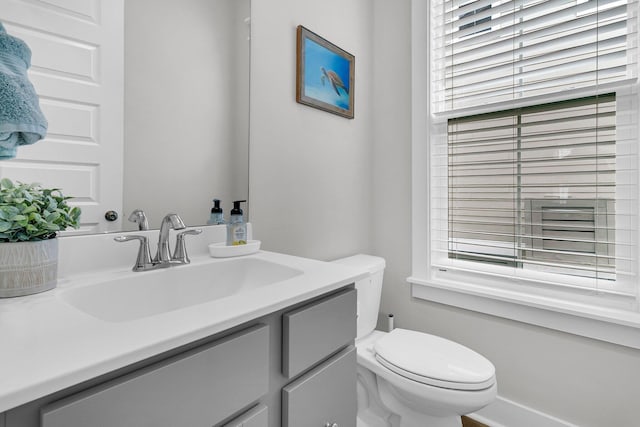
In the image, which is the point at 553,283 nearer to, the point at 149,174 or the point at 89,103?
the point at 149,174

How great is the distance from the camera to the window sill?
1.17 metres

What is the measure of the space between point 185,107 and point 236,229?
414mm

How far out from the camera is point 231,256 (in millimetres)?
1003

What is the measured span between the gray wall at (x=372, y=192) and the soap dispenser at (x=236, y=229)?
189mm

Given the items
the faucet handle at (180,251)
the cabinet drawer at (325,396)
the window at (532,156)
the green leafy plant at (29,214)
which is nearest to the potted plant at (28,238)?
the green leafy plant at (29,214)

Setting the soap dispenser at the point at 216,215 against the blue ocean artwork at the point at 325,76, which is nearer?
the soap dispenser at the point at 216,215

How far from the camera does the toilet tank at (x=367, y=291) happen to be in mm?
1407

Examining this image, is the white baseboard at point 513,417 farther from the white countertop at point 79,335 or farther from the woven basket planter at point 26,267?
the woven basket planter at point 26,267

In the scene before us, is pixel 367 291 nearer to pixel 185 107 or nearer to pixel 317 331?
pixel 317 331

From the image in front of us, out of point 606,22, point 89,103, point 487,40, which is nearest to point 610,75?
point 606,22

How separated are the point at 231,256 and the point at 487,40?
1.48 meters

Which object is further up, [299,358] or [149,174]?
[149,174]

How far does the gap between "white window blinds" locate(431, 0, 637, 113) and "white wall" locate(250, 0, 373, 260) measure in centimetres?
43

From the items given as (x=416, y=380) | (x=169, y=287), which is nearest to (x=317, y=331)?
(x=169, y=287)
